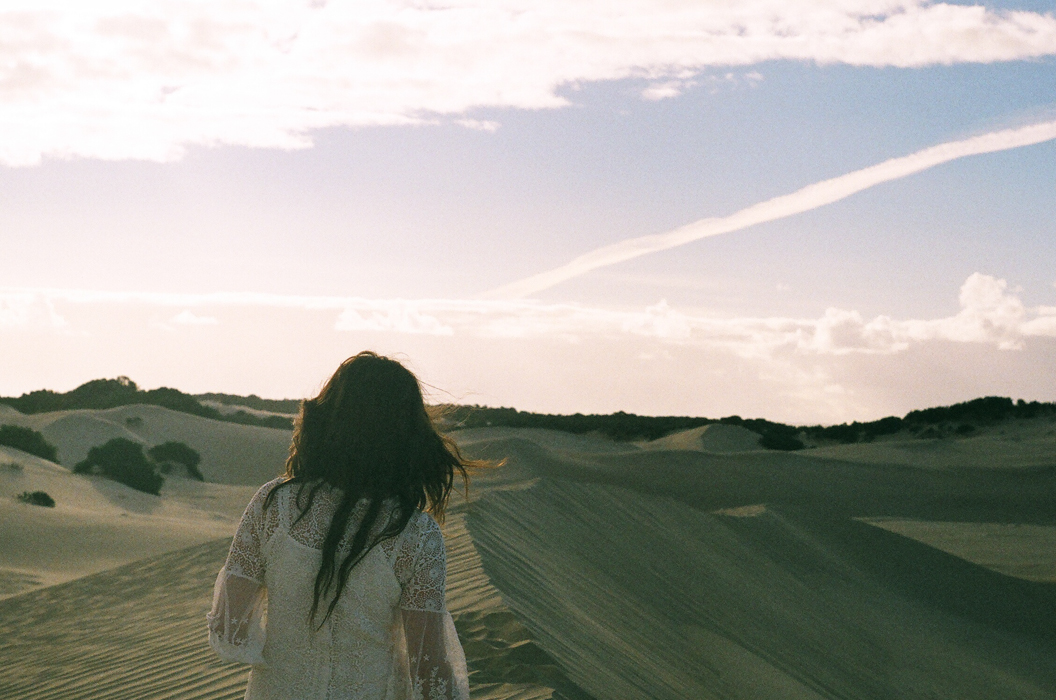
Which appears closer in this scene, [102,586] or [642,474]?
[102,586]

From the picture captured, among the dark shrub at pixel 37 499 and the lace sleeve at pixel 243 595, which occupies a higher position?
the lace sleeve at pixel 243 595

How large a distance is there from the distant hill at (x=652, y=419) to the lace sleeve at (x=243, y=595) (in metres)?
35.7

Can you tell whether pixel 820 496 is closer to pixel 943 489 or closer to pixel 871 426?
pixel 943 489

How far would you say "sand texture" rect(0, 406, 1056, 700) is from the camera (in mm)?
6285

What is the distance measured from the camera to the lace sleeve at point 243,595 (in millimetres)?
2428

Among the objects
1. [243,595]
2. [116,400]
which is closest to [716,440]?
[116,400]

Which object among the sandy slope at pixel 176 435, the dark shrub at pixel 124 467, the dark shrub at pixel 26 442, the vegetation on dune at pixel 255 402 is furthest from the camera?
the vegetation on dune at pixel 255 402

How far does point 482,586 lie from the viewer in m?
6.45

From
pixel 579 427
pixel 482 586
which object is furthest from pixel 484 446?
pixel 482 586

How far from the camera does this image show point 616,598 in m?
8.37

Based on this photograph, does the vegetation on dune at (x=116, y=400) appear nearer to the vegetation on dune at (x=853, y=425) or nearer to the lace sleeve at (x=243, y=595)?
the vegetation on dune at (x=853, y=425)

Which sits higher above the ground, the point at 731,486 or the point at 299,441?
the point at 299,441

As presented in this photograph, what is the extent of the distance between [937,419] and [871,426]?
3.15 m

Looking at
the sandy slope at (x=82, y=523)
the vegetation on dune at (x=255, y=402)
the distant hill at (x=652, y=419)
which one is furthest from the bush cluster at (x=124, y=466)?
the vegetation on dune at (x=255, y=402)
